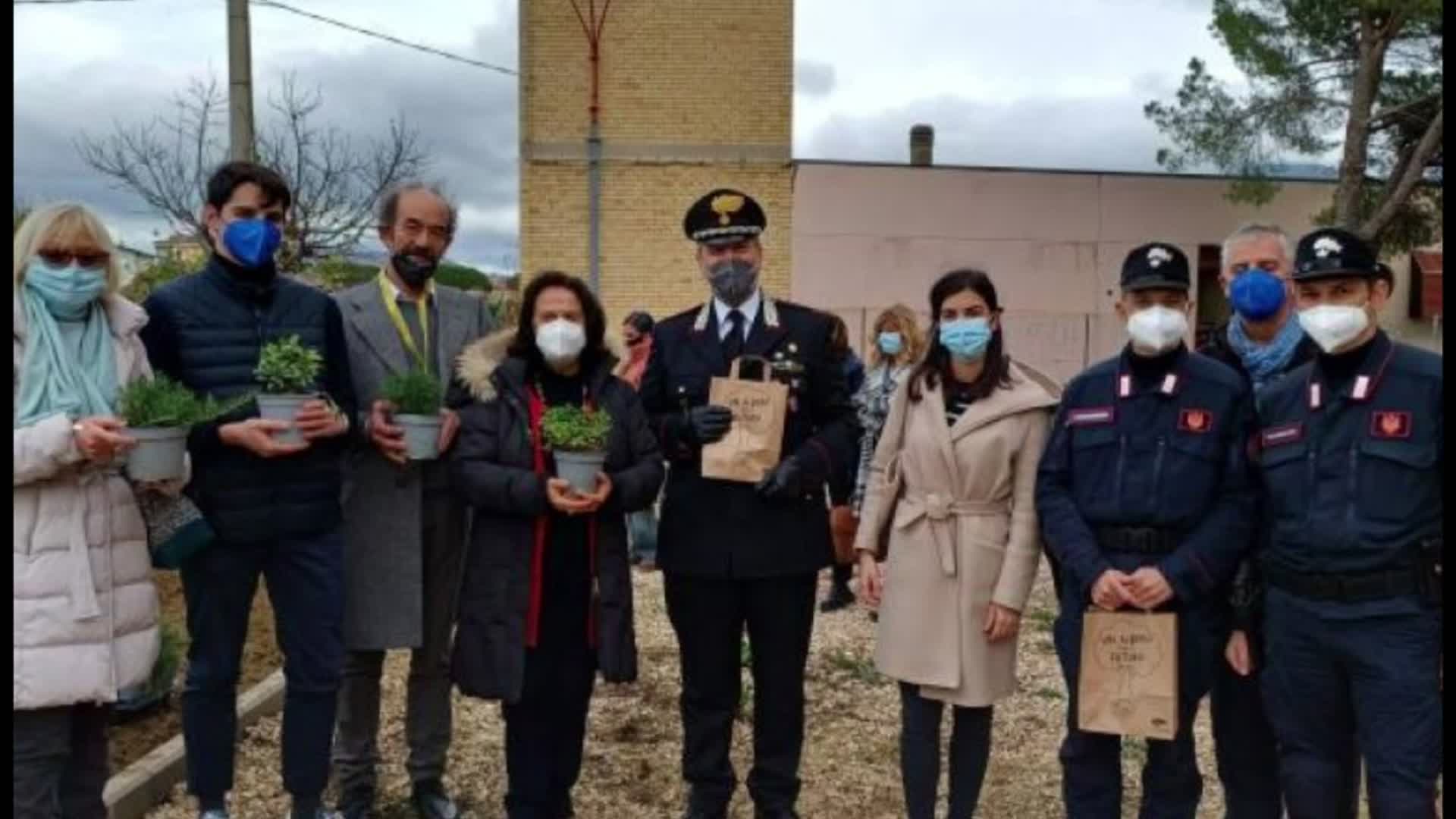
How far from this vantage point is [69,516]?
3572 mm

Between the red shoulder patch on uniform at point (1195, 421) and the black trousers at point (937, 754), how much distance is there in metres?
1.12

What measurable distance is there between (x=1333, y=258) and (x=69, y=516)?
3.48 metres

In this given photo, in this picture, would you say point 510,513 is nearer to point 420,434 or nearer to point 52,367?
point 420,434

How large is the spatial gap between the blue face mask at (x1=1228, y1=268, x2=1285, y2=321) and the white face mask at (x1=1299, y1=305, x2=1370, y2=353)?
44 centimetres

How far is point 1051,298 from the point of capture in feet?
71.5

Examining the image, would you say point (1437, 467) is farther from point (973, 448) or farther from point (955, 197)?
point (955, 197)

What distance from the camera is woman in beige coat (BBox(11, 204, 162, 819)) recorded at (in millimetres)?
3510

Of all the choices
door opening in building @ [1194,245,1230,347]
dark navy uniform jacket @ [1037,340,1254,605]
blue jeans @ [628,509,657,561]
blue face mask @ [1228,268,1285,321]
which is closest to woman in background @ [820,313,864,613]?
dark navy uniform jacket @ [1037,340,1254,605]

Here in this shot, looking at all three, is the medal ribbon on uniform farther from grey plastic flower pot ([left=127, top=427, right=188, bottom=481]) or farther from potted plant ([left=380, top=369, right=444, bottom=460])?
grey plastic flower pot ([left=127, top=427, right=188, bottom=481])

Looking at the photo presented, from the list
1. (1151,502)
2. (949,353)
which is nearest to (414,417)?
(949,353)

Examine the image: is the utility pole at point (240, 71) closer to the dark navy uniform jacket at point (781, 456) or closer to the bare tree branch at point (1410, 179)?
the dark navy uniform jacket at point (781, 456)

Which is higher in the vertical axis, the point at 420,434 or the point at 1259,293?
the point at 1259,293

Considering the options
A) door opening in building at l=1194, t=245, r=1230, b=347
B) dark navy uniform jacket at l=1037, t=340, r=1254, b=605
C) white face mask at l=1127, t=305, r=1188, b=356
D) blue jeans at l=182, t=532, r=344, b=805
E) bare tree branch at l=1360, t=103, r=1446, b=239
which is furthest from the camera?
door opening in building at l=1194, t=245, r=1230, b=347

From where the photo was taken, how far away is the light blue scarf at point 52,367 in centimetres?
357
